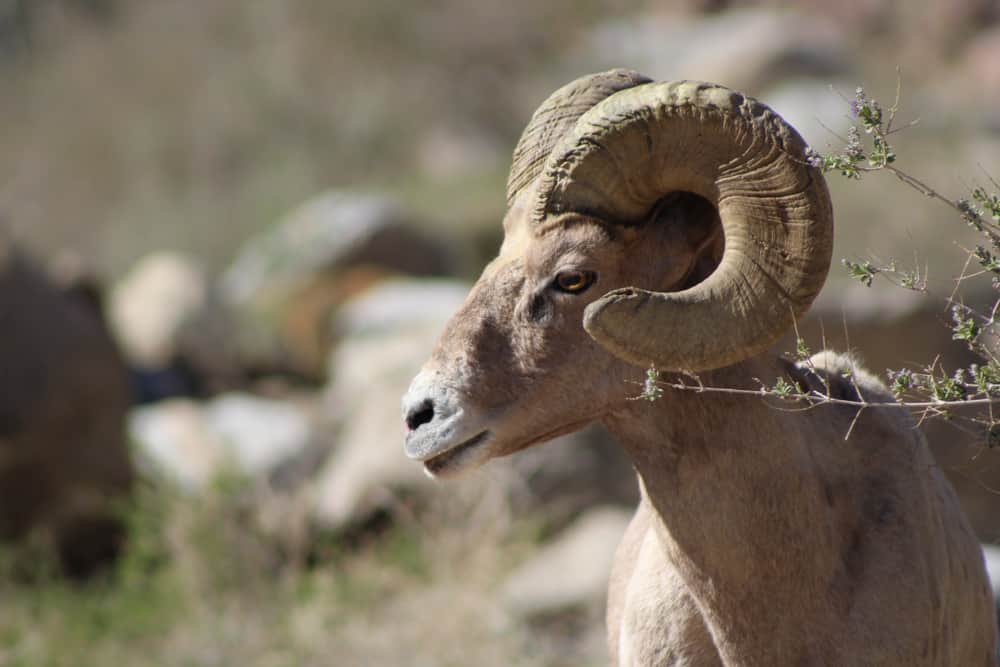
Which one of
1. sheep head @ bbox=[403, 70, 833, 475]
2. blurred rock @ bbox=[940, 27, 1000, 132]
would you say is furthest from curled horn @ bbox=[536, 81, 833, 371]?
blurred rock @ bbox=[940, 27, 1000, 132]

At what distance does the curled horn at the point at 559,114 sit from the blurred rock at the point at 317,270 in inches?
482

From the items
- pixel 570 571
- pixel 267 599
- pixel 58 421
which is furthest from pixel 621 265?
pixel 58 421

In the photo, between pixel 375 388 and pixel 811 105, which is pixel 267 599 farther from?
pixel 811 105

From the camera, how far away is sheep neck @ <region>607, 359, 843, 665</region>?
348cm

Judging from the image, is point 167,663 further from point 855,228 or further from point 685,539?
point 855,228

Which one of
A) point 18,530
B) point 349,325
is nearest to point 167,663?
point 18,530

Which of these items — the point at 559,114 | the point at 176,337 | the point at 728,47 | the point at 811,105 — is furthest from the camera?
the point at 728,47

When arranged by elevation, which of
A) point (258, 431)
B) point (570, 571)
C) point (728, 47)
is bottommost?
point (570, 571)

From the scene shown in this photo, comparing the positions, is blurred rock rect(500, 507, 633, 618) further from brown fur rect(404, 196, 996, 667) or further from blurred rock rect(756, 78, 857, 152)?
blurred rock rect(756, 78, 857, 152)

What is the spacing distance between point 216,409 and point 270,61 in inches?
624

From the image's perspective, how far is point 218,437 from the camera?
1144 cm

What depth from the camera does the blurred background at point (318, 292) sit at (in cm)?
879

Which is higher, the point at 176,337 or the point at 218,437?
the point at 176,337

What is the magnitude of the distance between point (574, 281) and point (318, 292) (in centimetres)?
1348
